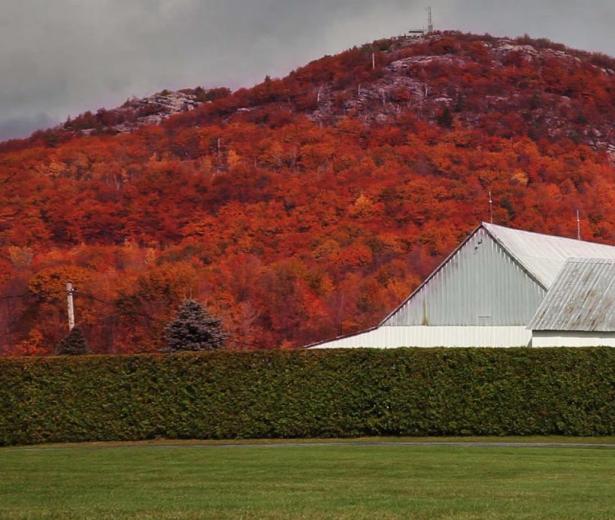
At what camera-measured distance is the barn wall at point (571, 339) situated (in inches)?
1619

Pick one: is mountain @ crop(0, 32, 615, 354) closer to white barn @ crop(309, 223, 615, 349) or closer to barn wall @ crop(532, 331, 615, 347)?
white barn @ crop(309, 223, 615, 349)

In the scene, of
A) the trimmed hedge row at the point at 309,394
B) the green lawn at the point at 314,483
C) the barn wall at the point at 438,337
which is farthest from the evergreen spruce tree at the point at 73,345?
the green lawn at the point at 314,483

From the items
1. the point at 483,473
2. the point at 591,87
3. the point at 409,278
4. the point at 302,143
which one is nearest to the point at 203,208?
the point at 302,143

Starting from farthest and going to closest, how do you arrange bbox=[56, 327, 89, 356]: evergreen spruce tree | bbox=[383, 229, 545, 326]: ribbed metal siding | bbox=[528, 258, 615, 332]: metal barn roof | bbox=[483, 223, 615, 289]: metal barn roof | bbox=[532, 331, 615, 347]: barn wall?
bbox=[56, 327, 89, 356]: evergreen spruce tree → bbox=[483, 223, 615, 289]: metal barn roof → bbox=[383, 229, 545, 326]: ribbed metal siding → bbox=[528, 258, 615, 332]: metal barn roof → bbox=[532, 331, 615, 347]: barn wall

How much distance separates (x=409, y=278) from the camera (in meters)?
82.8

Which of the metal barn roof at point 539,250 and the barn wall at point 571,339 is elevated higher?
the metal barn roof at point 539,250

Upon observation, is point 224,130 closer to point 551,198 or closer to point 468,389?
point 551,198

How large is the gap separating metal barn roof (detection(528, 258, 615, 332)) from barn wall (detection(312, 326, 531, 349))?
14.6 feet

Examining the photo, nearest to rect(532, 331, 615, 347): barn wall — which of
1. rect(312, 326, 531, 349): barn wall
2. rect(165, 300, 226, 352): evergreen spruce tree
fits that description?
rect(312, 326, 531, 349): barn wall

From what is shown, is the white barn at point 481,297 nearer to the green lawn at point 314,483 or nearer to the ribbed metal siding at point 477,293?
the ribbed metal siding at point 477,293

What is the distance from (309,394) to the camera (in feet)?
114

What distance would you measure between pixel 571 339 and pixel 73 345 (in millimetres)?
24541

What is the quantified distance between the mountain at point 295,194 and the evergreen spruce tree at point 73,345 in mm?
23704

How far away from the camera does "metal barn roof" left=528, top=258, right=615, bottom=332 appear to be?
137ft
